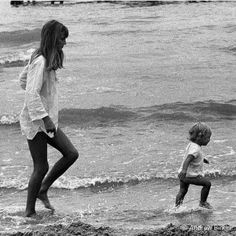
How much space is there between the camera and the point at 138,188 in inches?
332

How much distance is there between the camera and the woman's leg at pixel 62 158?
6.63 metres

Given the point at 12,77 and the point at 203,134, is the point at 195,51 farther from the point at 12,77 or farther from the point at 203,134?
the point at 203,134

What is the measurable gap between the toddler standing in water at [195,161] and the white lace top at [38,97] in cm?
138

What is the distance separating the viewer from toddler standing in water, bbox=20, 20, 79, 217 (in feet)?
20.6

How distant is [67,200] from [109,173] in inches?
Result: 48.5

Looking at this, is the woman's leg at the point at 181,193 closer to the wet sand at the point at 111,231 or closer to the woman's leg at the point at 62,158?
the woman's leg at the point at 62,158

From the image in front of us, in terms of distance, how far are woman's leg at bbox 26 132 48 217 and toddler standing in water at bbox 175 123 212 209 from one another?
1.35 m

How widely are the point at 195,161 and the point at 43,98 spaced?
1.66 m

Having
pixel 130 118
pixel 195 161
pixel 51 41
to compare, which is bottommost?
pixel 130 118

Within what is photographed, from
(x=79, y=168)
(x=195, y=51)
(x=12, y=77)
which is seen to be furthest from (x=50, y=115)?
(x=195, y=51)

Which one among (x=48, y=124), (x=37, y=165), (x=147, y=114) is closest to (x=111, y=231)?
(x=48, y=124)

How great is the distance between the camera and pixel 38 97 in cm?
625

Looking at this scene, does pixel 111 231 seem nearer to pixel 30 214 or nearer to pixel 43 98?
pixel 30 214

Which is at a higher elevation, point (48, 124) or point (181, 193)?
point (48, 124)
